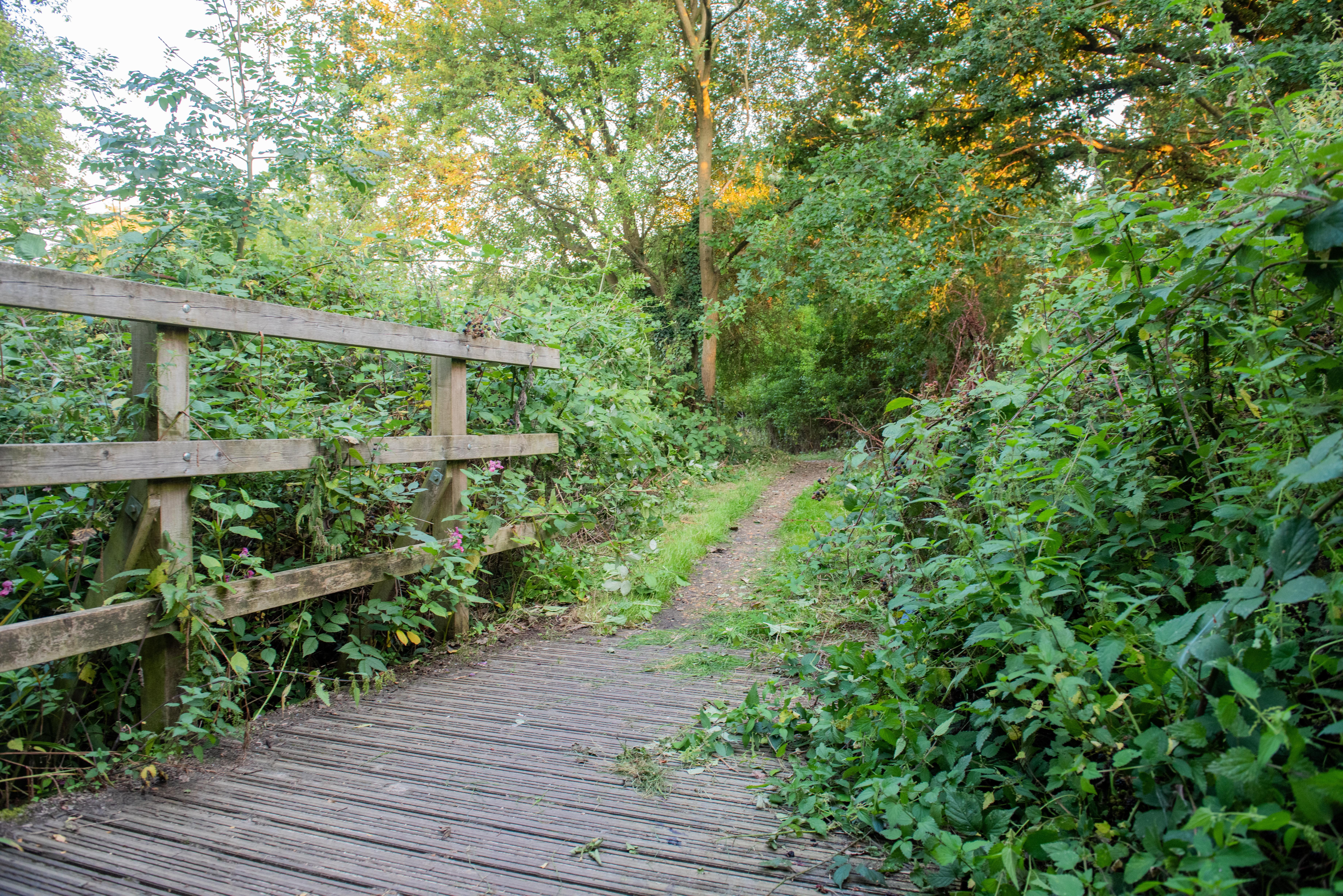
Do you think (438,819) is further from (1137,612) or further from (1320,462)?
(1320,462)

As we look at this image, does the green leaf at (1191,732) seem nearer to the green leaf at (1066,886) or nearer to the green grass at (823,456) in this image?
the green leaf at (1066,886)

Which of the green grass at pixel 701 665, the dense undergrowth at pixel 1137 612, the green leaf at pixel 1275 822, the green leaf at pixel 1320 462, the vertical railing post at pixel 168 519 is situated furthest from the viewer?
the green grass at pixel 701 665

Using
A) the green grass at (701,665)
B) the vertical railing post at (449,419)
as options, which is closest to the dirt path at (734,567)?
the green grass at (701,665)

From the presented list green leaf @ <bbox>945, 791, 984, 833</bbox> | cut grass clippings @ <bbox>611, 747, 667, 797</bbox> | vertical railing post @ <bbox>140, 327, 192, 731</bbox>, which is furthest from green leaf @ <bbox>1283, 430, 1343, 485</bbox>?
vertical railing post @ <bbox>140, 327, 192, 731</bbox>

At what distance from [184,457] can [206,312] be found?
56 cm

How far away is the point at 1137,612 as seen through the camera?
1.96 meters

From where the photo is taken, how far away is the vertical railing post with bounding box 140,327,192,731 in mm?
2496

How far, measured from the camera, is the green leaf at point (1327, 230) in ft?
4.33

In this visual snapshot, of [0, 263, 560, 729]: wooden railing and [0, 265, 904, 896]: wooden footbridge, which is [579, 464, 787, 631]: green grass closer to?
[0, 265, 904, 896]: wooden footbridge

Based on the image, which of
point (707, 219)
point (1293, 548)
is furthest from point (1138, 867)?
point (707, 219)

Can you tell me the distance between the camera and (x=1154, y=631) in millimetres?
1595

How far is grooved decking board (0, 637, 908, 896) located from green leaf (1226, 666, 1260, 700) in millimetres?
1005

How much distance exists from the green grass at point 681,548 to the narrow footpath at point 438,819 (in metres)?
1.38

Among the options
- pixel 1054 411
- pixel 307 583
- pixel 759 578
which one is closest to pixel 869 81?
pixel 759 578
